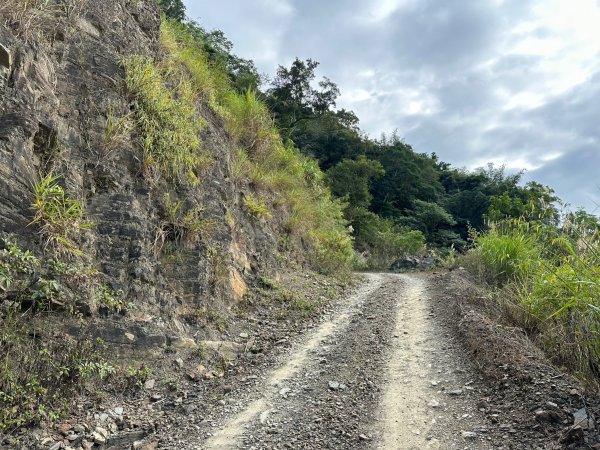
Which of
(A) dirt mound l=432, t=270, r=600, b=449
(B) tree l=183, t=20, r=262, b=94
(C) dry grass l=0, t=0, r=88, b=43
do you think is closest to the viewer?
(A) dirt mound l=432, t=270, r=600, b=449

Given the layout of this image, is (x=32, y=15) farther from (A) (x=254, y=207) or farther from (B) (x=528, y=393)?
(B) (x=528, y=393)

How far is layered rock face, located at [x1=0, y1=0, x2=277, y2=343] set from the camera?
4.51 metres

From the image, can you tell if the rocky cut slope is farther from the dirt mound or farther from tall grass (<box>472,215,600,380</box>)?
tall grass (<box>472,215,600,380</box>)

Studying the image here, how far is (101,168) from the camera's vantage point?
554cm

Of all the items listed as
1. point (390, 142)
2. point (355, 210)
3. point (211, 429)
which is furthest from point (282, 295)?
point (390, 142)

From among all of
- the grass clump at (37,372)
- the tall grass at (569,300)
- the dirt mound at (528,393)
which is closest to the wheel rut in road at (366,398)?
the dirt mound at (528,393)

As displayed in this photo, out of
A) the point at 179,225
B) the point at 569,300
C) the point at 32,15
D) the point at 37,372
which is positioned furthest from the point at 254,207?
the point at 569,300

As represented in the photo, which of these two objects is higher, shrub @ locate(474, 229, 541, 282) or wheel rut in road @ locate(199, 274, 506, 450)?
shrub @ locate(474, 229, 541, 282)

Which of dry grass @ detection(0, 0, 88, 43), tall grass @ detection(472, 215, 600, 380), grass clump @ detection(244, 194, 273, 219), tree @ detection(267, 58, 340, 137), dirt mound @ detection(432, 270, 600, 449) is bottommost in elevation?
dirt mound @ detection(432, 270, 600, 449)

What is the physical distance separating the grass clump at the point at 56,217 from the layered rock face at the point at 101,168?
97 millimetres

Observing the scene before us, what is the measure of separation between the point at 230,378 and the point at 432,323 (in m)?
3.89

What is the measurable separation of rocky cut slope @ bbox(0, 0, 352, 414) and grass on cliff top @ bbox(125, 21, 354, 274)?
0.14 feet

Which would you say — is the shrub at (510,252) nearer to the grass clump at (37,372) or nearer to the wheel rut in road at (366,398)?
the wheel rut in road at (366,398)

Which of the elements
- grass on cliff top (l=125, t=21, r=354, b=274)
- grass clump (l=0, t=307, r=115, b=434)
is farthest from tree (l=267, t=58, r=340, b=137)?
grass clump (l=0, t=307, r=115, b=434)
